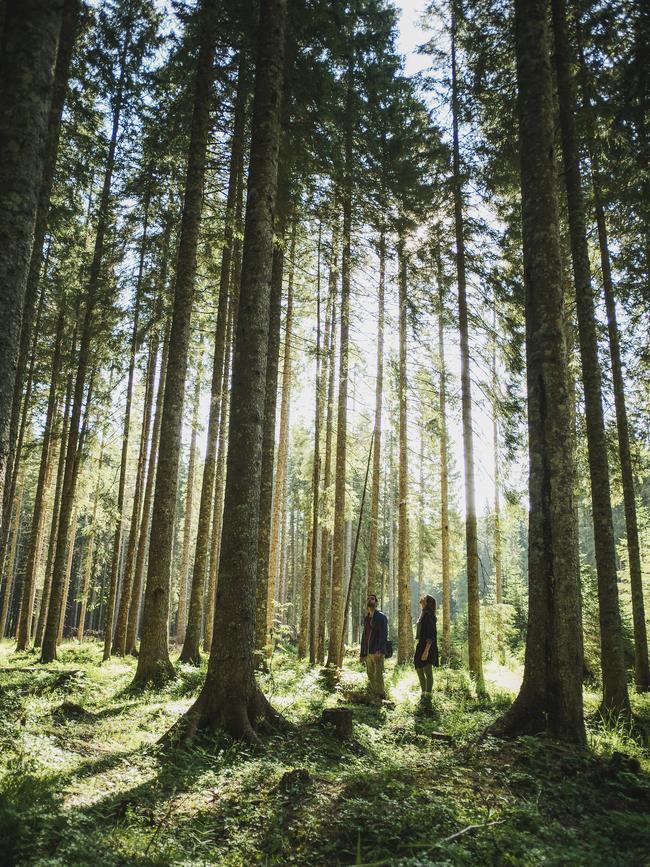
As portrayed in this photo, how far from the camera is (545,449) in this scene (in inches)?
237

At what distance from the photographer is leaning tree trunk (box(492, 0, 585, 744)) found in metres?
5.47

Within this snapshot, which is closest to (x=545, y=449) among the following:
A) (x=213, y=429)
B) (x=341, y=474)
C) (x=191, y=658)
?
(x=341, y=474)

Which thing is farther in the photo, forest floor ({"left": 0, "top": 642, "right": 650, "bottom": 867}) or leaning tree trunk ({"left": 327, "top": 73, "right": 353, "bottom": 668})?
leaning tree trunk ({"left": 327, "top": 73, "right": 353, "bottom": 668})

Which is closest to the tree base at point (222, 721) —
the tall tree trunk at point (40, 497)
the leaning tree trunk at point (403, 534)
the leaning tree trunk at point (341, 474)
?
the leaning tree trunk at point (341, 474)

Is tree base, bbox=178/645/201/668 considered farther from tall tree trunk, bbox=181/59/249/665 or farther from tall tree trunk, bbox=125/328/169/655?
tall tree trunk, bbox=125/328/169/655

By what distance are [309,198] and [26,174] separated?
701 cm

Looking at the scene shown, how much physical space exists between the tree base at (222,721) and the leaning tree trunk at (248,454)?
0.01 m

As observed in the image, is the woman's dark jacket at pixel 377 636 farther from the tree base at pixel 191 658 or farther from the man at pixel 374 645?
the tree base at pixel 191 658

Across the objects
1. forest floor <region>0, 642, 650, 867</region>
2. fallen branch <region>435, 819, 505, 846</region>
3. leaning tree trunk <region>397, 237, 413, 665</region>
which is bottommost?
forest floor <region>0, 642, 650, 867</region>

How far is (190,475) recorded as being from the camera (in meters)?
24.0

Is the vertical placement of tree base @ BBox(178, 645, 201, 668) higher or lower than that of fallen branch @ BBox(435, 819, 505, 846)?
lower

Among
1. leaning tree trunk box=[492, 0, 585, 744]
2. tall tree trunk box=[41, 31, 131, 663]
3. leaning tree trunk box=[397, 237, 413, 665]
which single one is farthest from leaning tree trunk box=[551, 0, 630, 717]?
tall tree trunk box=[41, 31, 131, 663]

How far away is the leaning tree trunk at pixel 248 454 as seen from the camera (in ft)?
18.1

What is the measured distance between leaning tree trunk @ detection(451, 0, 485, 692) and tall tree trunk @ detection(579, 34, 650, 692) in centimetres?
305
